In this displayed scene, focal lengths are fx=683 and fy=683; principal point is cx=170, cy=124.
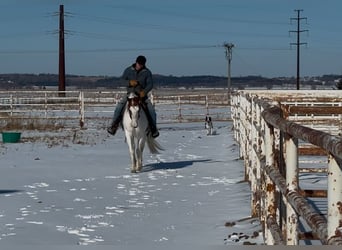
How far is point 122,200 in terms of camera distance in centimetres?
930

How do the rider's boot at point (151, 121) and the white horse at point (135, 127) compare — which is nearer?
the white horse at point (135, 127)

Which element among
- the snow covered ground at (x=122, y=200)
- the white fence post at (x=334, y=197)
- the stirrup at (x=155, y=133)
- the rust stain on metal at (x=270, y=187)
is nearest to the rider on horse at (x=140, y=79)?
the stirrup at (x=155, y=133)

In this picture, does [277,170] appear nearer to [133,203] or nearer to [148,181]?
[133,203]

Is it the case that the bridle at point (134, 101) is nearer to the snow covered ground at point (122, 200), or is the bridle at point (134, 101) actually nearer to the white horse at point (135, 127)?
the white horse at point (135, 127)

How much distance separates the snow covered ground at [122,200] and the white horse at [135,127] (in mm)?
409

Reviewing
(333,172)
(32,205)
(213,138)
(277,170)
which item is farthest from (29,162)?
(333,172)

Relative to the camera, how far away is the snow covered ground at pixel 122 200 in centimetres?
686

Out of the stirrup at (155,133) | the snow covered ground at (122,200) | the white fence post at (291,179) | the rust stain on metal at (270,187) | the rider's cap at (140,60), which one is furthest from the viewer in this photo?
the stirrup at (155,133)

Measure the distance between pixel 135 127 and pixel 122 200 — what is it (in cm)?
332

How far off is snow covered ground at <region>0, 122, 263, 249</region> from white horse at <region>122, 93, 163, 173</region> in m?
0.41

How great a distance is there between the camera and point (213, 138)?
21734mm

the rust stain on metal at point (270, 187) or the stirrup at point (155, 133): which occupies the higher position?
the rust stain on metal at point (270, 187)

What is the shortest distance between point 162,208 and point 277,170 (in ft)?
13.3

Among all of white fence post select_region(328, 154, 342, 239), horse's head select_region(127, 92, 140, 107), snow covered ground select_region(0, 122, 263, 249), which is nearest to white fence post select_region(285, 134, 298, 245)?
snow covered ground select_region(0, 122, 263, 249)
